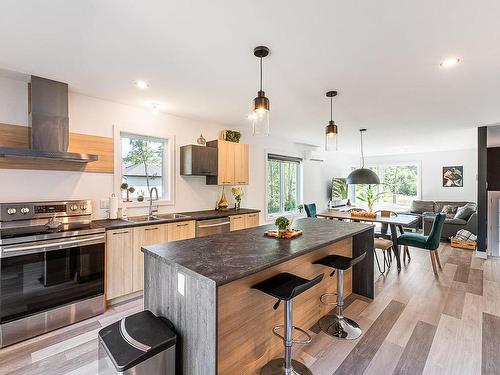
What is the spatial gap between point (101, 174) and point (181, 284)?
2.44 m

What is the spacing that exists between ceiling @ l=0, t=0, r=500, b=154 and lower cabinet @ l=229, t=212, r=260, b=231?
70.5 inches

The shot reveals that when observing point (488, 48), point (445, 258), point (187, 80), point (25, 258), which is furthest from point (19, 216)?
point (445, 258)

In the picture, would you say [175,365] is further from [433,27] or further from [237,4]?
[433,27]

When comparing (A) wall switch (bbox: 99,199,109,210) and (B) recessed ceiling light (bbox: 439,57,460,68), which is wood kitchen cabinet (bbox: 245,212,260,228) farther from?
(B) recessed ceiling light (bbox: 439,57,460,68)

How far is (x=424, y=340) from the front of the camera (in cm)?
224

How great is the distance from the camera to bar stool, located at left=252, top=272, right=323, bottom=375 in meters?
1.67

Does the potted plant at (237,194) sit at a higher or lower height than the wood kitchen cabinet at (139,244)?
higher

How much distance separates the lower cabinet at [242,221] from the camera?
412 cm

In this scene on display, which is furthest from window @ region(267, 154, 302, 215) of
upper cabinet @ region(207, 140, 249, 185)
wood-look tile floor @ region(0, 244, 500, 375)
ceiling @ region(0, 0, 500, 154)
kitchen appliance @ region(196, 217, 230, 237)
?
wood-look tile floor @ region(0, 244, 500, 375)

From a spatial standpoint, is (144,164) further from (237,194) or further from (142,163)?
(237,194)

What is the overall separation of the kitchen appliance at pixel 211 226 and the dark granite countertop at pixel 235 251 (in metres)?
1.29

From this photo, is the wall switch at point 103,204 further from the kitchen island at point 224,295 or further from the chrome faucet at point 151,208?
the kitchen island at point 224,295

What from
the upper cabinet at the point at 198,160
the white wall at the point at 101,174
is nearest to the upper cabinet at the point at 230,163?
the upper cabinet at the point at 198,160

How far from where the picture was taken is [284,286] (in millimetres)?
1763
